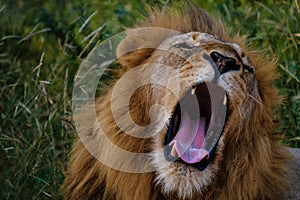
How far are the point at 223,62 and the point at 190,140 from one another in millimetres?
344

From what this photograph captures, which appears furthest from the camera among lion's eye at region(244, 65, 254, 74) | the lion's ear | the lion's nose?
the lion's ear

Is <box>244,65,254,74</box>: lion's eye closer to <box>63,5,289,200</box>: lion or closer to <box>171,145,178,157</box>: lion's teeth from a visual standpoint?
<box>63,5,289,200</box>: lion

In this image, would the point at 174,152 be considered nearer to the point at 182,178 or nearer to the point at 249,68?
the point at 182,178

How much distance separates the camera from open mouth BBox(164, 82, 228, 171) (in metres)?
2.84

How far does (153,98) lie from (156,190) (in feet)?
1.17

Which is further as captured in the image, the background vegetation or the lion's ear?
the background vegetation

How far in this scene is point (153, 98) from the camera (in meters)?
2.93

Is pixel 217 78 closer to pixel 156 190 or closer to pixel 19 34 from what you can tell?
pixel 156 190

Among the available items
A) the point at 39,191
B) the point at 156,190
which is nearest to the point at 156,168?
the point at 156,190

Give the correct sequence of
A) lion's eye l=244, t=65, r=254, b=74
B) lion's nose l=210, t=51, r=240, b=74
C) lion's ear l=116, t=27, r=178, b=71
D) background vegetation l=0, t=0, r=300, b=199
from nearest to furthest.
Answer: lion's nose l=210, t=51, r=240, b=74
lion's eye l=244, t=65, r=254, b=74
lion's ear l=116, t=27, r=178, b=71
background vegetation l=0, t=0, r=300, b=199

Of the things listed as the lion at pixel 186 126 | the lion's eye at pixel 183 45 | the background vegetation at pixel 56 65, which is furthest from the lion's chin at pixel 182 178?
the background vegetation at pixel 56 65

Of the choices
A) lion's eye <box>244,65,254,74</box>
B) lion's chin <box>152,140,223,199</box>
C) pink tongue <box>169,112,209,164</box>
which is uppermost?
lion's eye <box>244,65,254,74</box>

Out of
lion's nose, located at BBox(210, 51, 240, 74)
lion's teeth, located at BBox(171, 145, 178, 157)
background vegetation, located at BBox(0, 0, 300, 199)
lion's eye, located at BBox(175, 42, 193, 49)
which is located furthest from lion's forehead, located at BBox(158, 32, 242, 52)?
background vegetation, located at BBox(0, 0, 300, 199)

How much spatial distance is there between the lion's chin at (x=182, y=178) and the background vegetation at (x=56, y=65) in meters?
0.71
